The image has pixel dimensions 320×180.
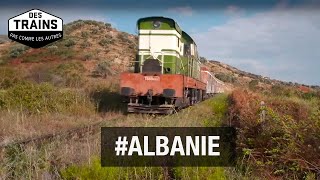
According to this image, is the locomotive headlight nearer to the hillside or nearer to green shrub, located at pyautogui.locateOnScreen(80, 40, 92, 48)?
the hillside

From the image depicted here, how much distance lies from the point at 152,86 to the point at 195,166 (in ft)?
29.8

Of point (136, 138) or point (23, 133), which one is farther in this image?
point (23, 133)

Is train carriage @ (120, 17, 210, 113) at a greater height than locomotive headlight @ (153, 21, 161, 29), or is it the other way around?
locomotive headlight @ (153, 21, 161, 29)

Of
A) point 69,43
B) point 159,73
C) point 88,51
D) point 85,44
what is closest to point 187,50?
point 159,73

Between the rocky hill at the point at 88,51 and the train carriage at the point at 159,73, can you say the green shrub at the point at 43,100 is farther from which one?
the rocky hill at the point at 88,51

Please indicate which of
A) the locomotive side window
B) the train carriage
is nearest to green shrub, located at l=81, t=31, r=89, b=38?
the locomotive side window

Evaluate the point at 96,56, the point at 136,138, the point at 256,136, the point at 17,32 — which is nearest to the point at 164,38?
the point at 17,32

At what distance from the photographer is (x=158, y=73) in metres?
14.5

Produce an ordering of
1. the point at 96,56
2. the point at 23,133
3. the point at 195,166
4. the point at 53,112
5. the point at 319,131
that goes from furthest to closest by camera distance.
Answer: the point at 96,56 < the point at 53,112 < the point at 23,133 < the point at 319,131 < the point at 195,166

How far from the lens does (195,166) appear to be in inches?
208

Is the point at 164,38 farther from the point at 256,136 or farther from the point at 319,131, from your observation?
the point at 319,131

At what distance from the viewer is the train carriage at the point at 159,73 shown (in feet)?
46.0

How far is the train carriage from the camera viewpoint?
552 inches

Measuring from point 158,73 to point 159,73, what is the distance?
0.08 m
